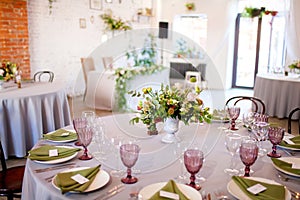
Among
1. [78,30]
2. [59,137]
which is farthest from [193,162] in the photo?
[78,30]

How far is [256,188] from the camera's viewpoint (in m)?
1.36

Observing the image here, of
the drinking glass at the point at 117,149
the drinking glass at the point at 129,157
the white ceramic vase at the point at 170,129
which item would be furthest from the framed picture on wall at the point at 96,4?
the drinking glass at the point at 129,157

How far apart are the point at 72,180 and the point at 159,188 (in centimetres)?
38

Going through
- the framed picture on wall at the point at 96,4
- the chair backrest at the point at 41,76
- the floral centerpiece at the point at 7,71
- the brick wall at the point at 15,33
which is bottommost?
the chair backrest at the point at 41,76

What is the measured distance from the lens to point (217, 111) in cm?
263

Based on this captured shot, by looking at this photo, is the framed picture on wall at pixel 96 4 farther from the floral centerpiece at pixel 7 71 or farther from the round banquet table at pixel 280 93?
the round banquet table at pixel 280 93

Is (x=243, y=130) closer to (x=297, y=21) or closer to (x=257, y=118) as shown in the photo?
(x=257, y=118)

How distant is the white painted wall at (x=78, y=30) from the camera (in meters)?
6.48

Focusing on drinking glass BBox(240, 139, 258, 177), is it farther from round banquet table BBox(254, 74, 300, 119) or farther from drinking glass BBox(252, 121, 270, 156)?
round banquet table BBox(254, 74, 300, 119)

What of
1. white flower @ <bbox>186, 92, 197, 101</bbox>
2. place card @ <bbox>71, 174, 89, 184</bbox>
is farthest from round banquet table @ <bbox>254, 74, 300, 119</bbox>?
place card @ <bbox>71, 174, 89, 184</bbox>

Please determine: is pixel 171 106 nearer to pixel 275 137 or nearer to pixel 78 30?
pixel 275 137

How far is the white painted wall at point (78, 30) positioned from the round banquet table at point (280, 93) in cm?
347

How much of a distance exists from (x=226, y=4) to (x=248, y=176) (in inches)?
320

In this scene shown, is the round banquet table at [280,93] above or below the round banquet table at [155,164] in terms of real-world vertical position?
below
